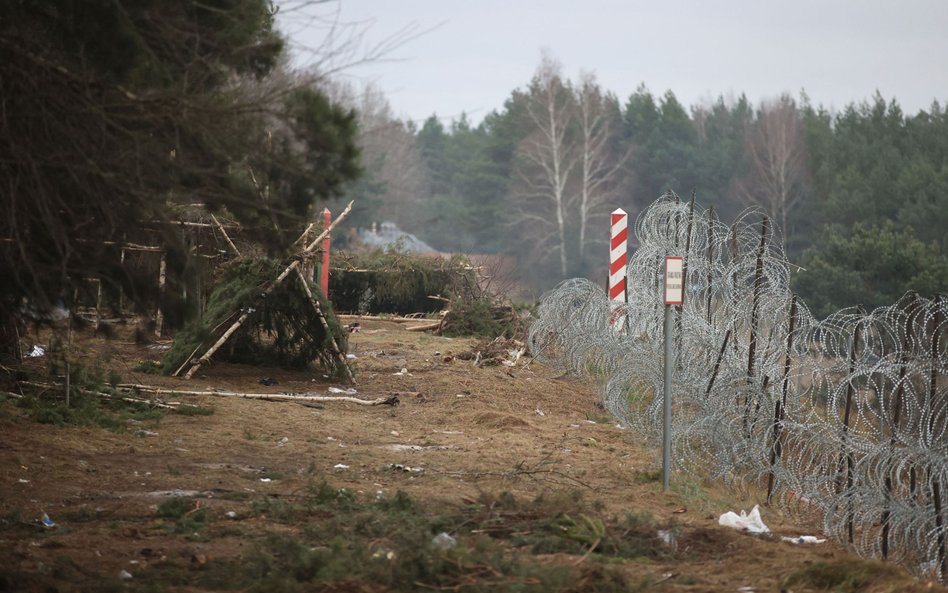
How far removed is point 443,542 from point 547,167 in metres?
56.2

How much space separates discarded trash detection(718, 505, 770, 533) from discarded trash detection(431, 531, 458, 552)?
223 centimetres

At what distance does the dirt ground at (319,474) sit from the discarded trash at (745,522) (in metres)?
0.17

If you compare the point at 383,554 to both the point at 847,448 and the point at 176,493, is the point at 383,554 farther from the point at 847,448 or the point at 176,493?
the point at 847,448

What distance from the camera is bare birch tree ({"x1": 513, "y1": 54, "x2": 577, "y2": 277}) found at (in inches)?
2466

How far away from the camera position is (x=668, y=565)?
666 cm

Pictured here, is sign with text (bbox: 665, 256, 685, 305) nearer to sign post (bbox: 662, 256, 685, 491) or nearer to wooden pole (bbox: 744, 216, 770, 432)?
sign post (bbox: 662, 256, 685, 491)

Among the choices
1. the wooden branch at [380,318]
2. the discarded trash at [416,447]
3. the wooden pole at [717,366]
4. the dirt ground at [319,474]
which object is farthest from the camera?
the wooden branch at [380,318]

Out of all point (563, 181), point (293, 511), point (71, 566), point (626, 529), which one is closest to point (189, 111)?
point (71, 566)

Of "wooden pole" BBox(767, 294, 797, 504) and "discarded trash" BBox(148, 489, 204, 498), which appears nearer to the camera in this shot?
"discarded trash" BBox(148, 489, 204, 498)

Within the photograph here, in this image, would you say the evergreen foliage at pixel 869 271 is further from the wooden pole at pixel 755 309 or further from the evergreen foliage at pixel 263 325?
the wooden pole at pixel 755 309

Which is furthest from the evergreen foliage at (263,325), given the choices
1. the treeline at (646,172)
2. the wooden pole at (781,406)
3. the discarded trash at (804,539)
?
the treeline at (646,172)

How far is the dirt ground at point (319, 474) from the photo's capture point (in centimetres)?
651

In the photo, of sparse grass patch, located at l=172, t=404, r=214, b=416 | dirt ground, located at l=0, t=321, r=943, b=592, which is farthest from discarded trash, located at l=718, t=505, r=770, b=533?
sparse grass patch, located at l=172, t=404, r=214, b=416

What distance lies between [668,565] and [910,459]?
6.41ft
